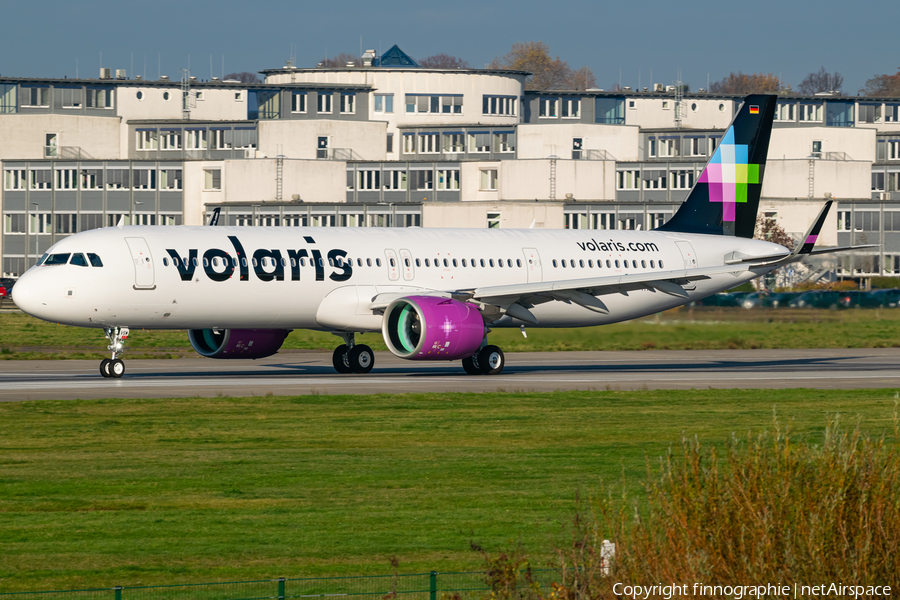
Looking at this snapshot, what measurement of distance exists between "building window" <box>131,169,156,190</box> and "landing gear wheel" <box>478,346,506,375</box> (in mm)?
96761

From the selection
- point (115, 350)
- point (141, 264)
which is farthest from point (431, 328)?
point (115, 350)

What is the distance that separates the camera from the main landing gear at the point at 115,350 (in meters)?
35.1

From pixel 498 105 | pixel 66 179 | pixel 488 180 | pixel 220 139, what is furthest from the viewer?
pixel 498 105

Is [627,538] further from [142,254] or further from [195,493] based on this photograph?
[142,254]

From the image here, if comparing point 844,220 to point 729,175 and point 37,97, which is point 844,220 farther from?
point 37,97

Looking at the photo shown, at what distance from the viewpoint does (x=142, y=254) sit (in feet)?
113

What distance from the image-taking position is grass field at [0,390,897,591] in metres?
14.1

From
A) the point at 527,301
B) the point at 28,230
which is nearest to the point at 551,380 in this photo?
the point at 527,301

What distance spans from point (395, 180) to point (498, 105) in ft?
105

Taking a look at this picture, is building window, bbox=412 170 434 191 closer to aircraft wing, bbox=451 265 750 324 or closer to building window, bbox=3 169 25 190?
building window, bbox=3 169 25 190

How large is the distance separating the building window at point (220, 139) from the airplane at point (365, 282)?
101m

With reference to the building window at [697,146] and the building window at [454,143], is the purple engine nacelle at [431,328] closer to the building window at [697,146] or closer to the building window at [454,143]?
the building window at [454,143]

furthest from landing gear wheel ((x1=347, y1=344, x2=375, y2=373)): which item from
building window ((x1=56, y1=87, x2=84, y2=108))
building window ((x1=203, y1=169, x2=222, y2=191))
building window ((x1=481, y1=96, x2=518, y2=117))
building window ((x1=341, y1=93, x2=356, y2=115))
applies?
building window ((x1=481, y1=96, x2=518, y2=117))

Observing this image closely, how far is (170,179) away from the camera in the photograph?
424 feet
